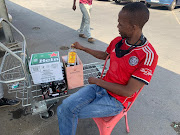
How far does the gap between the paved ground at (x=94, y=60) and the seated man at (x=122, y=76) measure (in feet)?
2.00

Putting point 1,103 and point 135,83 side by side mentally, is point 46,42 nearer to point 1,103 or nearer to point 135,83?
point 1,103

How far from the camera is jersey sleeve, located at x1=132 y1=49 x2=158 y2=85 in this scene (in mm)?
1291

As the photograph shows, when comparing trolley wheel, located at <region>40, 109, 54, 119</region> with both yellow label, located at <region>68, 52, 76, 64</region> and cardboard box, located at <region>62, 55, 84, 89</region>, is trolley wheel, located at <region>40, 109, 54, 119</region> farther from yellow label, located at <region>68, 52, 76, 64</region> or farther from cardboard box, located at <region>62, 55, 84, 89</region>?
yellow label, located at <region>68, 52, 76, 64</region>

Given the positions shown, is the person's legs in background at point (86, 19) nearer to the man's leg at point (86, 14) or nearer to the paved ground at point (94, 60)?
the man's leg at point (86, 14)

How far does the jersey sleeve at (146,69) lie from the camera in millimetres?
1291

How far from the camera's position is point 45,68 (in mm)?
1813

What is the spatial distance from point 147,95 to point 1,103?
7.87 feet

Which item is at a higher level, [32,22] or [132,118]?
[32,22]

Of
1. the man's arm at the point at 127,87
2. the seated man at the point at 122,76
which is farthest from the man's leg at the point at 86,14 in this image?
the man's arm at the point at 127,87

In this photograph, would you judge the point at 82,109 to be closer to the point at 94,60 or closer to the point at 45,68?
the point at 45,68

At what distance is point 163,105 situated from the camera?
8.00 feet

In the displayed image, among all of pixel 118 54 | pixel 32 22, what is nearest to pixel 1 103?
pixel 118 54

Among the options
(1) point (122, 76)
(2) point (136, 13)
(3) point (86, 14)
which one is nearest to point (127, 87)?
(1) point (122, 76)

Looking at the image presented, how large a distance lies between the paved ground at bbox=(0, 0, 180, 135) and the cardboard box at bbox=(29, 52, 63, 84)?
640 mm
